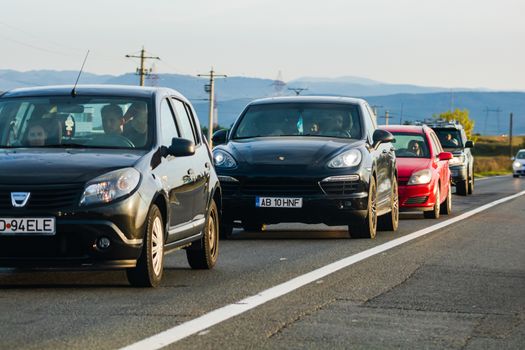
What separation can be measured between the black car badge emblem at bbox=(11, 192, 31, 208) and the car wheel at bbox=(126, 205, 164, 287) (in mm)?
925

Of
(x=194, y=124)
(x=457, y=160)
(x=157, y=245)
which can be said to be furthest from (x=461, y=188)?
(x=157, y=245)

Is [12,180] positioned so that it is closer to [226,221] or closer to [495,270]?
[495,270]

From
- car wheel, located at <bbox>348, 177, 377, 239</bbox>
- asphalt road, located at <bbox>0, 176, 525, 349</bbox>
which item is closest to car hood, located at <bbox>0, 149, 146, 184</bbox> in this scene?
asphalt road, located at <bbox>0, 176, 525, 349</bbox>

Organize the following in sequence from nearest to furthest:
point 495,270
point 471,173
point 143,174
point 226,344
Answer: point 226,344
point 143,174
point 495,270
point 471,173

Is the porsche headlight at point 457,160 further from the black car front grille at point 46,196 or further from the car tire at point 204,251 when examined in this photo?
the black car front grille at point 46,196

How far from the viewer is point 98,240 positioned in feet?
30.1

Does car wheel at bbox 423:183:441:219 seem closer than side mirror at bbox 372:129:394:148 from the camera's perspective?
No

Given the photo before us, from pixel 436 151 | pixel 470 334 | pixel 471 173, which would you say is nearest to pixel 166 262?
pixel 470 334

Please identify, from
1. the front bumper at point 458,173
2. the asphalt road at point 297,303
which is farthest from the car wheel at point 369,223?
the front bumper at point 458,173

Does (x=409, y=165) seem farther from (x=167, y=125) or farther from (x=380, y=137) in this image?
(x=167, y=125)

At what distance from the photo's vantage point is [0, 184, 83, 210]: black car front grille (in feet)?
29.7

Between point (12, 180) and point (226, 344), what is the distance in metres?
3.02

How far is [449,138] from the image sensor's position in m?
34.3

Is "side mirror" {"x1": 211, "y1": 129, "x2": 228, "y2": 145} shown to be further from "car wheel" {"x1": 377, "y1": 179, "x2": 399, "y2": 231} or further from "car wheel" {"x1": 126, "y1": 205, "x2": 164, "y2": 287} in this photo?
"car wheel" {"x1": 126, "y1": 205, "x2": 164, "y2": 287}
